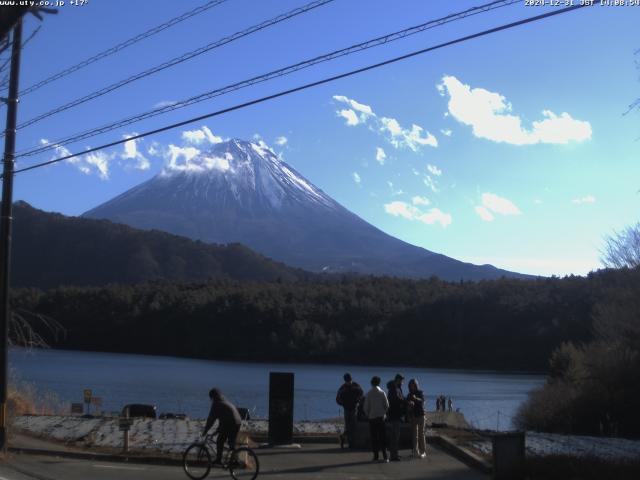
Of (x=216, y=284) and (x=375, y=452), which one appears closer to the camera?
(x=375, y=452)

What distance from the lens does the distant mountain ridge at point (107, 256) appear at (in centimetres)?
15488

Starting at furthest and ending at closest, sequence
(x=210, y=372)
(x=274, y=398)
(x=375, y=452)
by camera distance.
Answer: (x=210, y=372)
(x=274, y=398)
(x=375, y=452)

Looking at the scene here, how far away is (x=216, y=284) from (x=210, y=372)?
49.7 meters

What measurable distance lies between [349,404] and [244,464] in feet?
13.0

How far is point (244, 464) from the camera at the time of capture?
12.3m

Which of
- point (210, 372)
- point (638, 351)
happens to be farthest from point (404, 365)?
point (638, 351)

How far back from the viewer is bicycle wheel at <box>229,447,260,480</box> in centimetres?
1195

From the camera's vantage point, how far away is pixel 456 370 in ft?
297

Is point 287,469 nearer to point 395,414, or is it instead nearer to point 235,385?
point 395,414

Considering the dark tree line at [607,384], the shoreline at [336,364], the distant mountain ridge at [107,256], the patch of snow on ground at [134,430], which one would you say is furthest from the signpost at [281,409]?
the distant mountain ridge at [107,256]

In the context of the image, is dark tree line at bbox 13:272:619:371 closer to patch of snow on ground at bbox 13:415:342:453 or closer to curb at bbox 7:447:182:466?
patch of snow on ground at bbox 13:415:342:453

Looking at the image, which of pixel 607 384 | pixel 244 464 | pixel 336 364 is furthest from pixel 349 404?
pixel 336 364

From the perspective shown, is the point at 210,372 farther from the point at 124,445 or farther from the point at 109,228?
the point at 109,228

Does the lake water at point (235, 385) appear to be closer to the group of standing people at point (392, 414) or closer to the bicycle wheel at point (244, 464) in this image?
the group of standing people at point (392, 414)
